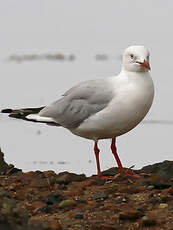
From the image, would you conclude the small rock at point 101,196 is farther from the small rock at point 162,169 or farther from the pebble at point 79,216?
the small rock at point 162,169

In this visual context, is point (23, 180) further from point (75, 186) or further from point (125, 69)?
point (125, 69)

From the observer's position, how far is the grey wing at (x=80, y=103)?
7.12 meters

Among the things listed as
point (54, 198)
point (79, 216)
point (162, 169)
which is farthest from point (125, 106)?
point (79, 216)

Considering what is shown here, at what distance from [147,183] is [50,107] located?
1.61 meters

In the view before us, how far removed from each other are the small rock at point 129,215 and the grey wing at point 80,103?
5.16 ft

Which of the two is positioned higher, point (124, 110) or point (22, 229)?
point (124, 110)

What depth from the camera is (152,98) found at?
716 cm

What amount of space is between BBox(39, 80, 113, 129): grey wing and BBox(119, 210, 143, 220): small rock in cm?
157

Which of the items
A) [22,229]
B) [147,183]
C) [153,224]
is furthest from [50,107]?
[22,229]

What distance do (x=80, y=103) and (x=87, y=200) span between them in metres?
1.30

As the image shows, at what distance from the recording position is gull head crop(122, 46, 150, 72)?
6980mm

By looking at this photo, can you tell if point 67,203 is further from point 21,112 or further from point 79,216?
point 21,112

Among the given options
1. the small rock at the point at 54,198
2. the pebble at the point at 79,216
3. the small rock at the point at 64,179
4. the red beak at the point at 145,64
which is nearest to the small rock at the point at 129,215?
the pebble at the point at 79,216

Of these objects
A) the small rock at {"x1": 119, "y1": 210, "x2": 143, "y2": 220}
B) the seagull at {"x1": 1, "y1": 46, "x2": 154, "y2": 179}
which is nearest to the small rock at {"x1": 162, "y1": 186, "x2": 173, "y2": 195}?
the small rock at {"x1": 119, "y1": 210, "x2": 143, "y2": 220}
